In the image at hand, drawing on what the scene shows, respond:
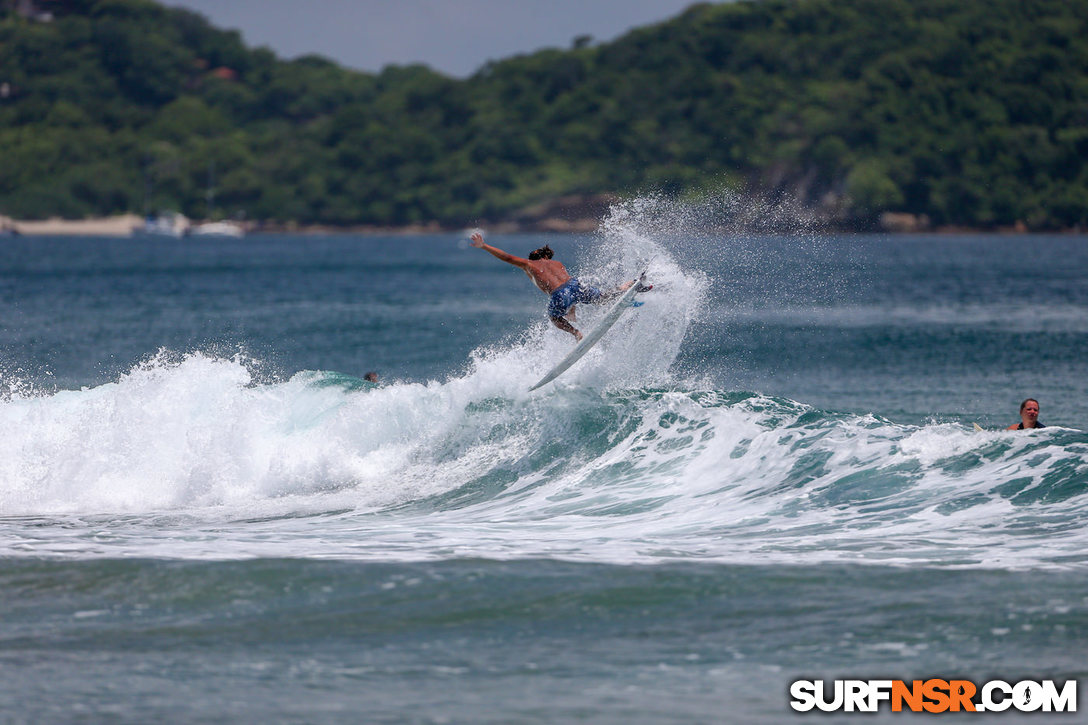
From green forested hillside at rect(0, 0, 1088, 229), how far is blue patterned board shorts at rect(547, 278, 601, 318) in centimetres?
13433

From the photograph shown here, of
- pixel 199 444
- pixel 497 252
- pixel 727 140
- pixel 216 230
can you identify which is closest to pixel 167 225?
pixel 216 230

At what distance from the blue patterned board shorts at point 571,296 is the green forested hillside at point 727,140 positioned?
13433cm

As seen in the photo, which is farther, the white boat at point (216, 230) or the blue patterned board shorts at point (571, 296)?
the white boat at point (216, 230)

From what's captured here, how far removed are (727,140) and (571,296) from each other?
495 ft

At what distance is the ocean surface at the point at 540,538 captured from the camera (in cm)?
845

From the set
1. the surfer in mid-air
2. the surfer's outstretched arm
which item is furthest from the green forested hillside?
the surfer's outstretched arm

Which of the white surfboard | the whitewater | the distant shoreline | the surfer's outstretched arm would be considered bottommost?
the distant shoreline

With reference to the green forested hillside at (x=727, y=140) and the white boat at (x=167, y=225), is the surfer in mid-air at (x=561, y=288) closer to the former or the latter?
the green forested hillside at (x=727, y=140)

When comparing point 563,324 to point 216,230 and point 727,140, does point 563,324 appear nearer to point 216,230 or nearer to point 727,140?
point 727,140

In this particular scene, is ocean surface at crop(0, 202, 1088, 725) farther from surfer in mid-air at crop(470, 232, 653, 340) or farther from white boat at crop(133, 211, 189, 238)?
white boat at crop(133, 211, 189, 238)

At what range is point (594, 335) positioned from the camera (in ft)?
54.1

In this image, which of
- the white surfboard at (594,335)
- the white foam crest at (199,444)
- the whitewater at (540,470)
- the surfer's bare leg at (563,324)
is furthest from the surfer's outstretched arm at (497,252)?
the white foam crest at (199,444)

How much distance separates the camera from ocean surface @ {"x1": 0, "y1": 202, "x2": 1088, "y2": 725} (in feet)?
27.7

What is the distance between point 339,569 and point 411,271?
244ft
